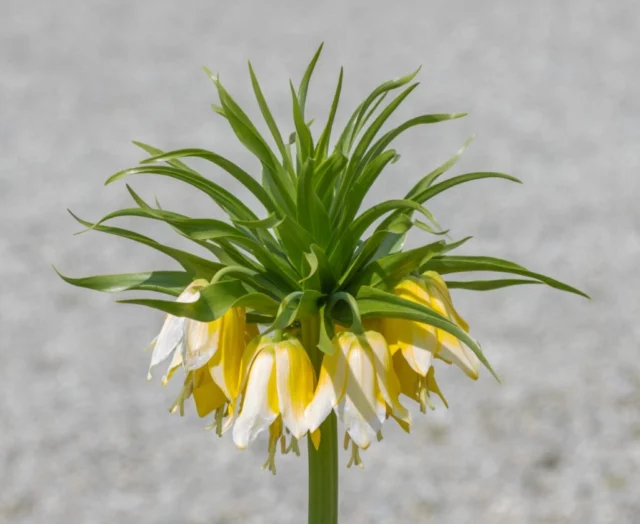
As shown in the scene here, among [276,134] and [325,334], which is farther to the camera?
[276,134]

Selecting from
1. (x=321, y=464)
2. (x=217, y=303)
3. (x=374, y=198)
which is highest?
(x=374, y=198)

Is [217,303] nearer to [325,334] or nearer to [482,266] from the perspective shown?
[325,334]

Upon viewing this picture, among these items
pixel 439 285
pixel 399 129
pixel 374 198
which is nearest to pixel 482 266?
pixel 439 285

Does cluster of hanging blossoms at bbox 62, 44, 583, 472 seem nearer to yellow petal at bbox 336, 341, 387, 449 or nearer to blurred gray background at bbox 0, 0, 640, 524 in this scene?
yellow petal at bbox 336, 341, 387, 449

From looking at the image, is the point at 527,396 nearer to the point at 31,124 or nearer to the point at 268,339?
the point at 268,339

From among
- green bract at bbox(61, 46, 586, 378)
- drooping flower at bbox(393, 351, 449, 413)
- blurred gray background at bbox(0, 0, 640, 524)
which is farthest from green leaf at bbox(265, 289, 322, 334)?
blurred gray background at bbox(0, 0, 640, 524)

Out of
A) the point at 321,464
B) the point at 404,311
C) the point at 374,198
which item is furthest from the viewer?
the point at 374,198
